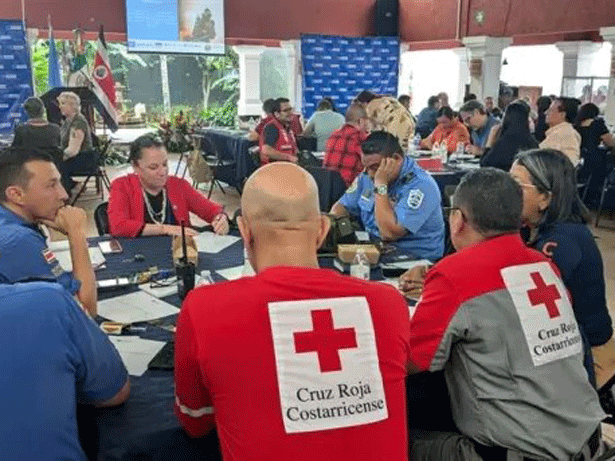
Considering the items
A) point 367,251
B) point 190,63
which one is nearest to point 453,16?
point 190,63

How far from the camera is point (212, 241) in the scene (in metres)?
2.99

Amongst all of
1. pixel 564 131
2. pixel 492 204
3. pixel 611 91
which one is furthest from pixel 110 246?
pixel 611 91

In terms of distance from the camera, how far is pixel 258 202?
1307mm

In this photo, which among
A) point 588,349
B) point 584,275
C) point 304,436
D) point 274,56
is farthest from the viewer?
point 274,56

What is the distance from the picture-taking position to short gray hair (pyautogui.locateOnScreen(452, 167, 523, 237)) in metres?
1.72

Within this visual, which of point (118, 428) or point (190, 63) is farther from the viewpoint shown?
point (190, 63)

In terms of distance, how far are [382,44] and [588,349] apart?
10.5 m

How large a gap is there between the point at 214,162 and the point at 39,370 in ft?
24.5

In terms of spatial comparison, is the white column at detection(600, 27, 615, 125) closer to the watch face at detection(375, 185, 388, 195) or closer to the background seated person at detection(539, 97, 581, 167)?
the background seated person at detection(539, 97, 581, 167)

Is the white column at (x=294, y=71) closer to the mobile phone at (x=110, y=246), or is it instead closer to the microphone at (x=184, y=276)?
the mobile phone at (x=110, y=246)

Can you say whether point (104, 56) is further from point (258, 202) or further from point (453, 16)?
point (258, 202)

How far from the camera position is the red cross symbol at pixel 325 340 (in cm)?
118

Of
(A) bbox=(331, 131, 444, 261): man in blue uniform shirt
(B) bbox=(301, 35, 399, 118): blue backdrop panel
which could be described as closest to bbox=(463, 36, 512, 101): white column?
(B) bbox=(301, 35, 399, 118): blue backdrop panel

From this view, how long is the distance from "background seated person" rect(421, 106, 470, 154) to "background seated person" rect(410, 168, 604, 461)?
18.9 feet
